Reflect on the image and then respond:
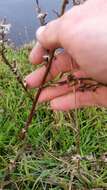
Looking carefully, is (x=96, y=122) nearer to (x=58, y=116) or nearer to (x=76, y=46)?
(x=58, y=116)

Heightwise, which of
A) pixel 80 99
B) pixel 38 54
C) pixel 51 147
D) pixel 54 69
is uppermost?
pixel 38 54

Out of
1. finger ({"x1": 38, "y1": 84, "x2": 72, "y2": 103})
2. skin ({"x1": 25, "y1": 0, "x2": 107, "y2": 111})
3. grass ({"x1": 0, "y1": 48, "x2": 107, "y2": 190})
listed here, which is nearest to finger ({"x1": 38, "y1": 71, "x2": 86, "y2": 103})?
finger ({"x1": 38, "y1": 84, "x2": 72, "y2": 103})

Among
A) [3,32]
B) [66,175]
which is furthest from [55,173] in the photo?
[3,32]

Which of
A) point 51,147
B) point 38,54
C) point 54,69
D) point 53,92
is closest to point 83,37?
point 38,54

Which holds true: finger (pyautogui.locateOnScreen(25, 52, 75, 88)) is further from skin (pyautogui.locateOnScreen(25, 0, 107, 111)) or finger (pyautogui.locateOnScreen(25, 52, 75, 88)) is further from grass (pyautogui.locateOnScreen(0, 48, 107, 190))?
grass (pyautogui.locateOnScreen(0, 48, 107, 190))

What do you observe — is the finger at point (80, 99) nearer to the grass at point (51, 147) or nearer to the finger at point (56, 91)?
the finger at point (56, 91)

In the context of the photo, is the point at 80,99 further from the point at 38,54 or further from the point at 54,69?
the point at 38,54
